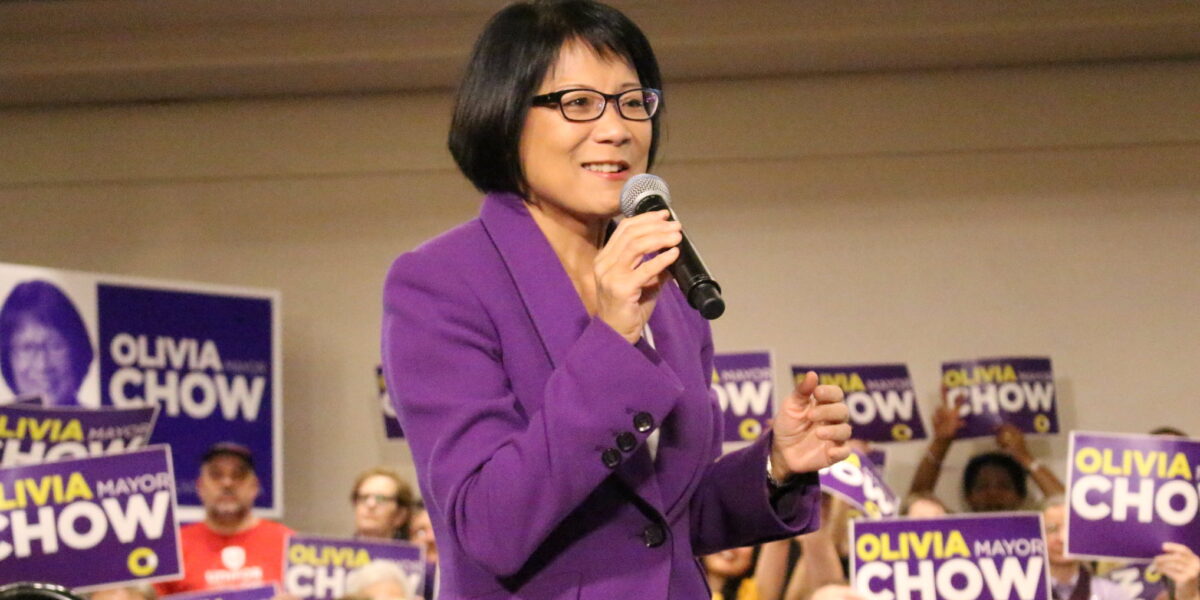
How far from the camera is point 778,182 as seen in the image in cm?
776

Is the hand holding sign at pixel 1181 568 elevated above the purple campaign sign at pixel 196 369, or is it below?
below

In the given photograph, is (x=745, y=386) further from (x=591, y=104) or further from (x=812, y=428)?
(x=591, y=104)

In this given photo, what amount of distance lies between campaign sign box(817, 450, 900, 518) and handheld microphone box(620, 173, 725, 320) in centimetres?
285

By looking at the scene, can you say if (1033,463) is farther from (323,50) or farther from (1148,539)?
(323,50)

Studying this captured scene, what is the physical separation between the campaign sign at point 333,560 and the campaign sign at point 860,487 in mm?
1471

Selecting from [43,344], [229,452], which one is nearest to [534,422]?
[229,452]

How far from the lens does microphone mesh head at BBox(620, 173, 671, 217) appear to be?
136 cm

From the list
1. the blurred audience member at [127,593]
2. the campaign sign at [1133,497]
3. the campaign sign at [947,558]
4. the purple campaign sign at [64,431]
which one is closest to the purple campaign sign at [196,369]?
the purple campaign sign at [64,431]

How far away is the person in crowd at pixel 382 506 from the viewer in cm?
598

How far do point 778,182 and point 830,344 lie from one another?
853 millimetres

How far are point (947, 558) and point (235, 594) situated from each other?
6.67ft

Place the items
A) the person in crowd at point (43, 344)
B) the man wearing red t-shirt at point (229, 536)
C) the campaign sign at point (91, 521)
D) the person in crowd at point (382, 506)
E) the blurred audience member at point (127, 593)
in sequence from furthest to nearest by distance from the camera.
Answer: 1. the person in crowd at point (43, 344)
2. the person in crowd at point (382, 506)
3. the man wearing red t-shirt at point (229, 536)
4. the blurred audience member at point (127, 593)
5. the campaign sign at point (91, 521)

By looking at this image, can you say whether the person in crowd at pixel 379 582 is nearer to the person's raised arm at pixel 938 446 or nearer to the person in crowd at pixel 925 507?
the person in crowd at pixel 925 507

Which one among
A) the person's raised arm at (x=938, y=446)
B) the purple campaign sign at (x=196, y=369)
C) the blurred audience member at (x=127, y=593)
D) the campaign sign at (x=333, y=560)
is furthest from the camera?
the person's raised arm at (x=938, y=446)
